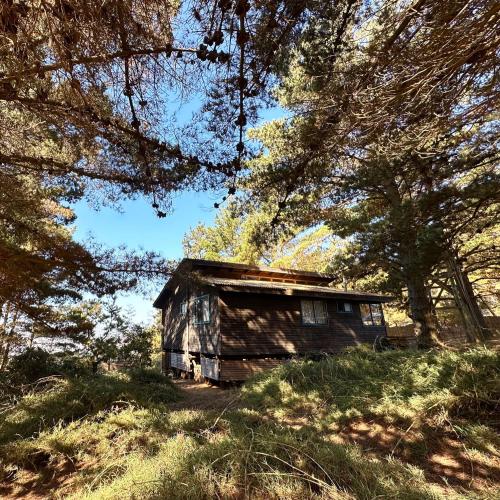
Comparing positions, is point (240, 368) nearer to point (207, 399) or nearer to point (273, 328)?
point (273, 328)

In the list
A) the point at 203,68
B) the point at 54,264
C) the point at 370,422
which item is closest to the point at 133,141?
the point at 203,68

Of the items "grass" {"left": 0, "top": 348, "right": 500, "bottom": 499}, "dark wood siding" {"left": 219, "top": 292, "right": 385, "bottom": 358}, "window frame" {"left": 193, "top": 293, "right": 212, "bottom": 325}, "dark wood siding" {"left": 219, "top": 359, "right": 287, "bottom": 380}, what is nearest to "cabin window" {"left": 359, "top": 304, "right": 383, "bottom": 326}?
"dark wood siding" {"left": 219, "top": 292, "right": 385, "bottom": 358}

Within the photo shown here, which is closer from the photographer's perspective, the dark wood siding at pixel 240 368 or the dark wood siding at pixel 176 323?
the dark wood siding at pixel 240 368

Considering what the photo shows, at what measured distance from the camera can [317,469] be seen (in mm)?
2734

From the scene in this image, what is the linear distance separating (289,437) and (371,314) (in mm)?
16041

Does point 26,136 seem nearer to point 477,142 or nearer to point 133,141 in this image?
point 133,141

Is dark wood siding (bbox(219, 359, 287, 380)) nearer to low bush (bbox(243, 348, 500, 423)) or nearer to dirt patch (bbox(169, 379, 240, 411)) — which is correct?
dirt patch (bbox(169, 379, 240, 411))

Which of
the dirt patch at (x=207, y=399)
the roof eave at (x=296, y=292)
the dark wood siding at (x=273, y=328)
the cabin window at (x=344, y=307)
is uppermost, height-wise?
the roof eave at (x=296, y=292)

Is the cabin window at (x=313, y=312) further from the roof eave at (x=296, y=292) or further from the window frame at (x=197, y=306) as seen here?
the window frame at (x=197, y=306)

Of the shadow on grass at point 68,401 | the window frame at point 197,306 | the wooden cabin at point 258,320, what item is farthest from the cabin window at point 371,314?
the shadow on grass at point 68,401

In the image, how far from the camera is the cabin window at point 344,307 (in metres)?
16.5

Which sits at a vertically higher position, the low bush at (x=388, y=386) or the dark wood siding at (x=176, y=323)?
the dark wood siding at (x=176, y=323)

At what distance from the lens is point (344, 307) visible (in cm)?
1666

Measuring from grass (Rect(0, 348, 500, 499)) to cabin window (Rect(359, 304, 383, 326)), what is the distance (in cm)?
950
